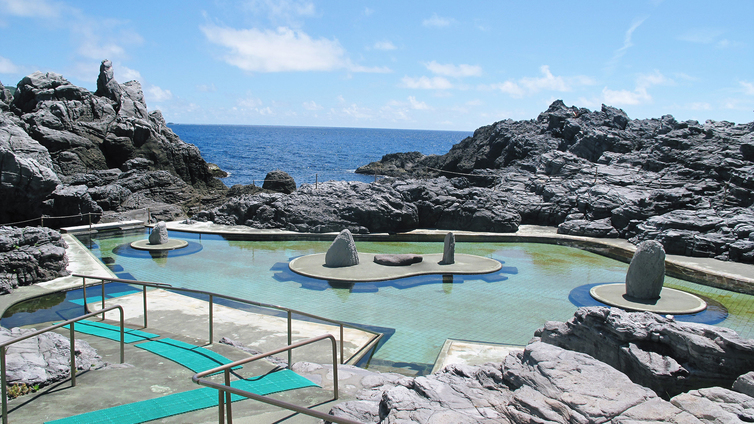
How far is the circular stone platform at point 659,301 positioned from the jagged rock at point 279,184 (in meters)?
25.1

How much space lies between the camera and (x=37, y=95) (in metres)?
35.9

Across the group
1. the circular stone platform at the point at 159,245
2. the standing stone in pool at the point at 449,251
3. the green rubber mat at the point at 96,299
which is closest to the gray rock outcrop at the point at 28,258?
the green rubber mat at the point at 96,299

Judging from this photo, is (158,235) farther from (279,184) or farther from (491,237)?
(279,184)

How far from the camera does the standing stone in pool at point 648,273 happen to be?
42.5 ft

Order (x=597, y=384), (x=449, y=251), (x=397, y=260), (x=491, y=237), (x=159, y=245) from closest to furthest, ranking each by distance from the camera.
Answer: (x=597, y=384), (x=397, y=260), (x=449, y=251), (x=159, y=245), (x=491, y=237)

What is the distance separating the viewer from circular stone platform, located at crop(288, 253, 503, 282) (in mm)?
15180

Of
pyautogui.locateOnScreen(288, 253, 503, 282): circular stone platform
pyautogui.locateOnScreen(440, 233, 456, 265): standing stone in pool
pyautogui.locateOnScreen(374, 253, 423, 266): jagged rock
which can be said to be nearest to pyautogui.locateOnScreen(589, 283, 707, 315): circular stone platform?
pyautogui.locateOnScreen(288, 253, 503, 282): circular stone platform

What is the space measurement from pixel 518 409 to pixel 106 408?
444 cm

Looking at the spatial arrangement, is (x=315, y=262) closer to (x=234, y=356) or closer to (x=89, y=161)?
(x=234, y=356)

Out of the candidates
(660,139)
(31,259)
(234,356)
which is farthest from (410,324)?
(660,139)

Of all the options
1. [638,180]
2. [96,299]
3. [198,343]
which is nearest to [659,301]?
[198,343]

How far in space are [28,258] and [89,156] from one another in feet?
73.5

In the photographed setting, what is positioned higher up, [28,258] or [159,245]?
[28,258]

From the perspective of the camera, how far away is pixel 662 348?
6.59m
